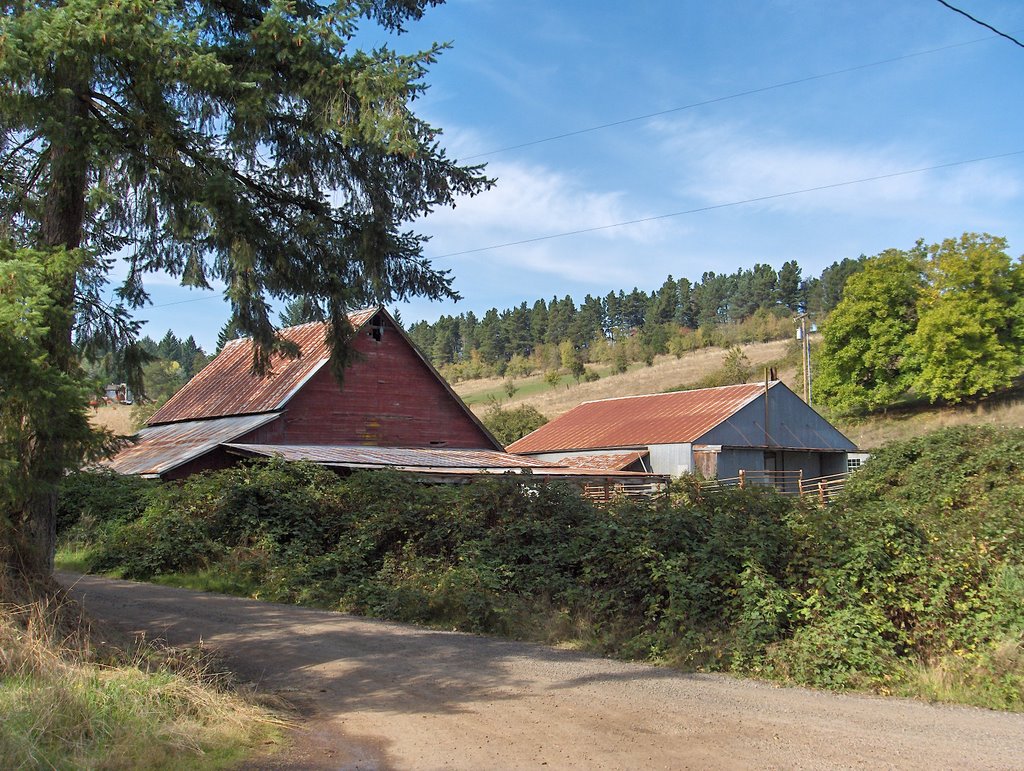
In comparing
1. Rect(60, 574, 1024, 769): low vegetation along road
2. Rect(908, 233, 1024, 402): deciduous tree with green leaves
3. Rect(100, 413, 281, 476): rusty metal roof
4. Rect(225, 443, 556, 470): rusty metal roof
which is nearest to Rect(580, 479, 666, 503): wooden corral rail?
Rect(225, 443, 556, 470): rusty metal roof

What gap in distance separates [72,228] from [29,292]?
2.66 metres

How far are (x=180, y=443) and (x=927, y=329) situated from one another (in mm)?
45370

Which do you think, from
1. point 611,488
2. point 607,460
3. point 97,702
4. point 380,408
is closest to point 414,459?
point 380,408

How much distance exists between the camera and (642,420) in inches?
1547

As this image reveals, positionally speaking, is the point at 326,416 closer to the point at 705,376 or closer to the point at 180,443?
the point at 180,443

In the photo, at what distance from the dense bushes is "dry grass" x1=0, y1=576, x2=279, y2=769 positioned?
4.84 m

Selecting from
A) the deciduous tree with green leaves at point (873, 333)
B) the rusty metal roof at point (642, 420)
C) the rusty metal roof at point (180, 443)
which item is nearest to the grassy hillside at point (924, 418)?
the deciduous tree with green leaves at point (873, 333)

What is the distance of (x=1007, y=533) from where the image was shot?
915 centimetres

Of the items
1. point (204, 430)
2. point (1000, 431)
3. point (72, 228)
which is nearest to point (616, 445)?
point (204, 430)

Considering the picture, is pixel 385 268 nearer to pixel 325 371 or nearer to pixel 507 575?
pixel 507 575

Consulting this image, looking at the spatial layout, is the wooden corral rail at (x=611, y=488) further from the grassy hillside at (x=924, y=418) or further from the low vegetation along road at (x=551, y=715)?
the grassy hillside at (x=924, y=418)

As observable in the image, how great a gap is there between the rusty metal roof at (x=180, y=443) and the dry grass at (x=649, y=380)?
4250 centimetres

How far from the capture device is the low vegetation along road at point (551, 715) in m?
5.77

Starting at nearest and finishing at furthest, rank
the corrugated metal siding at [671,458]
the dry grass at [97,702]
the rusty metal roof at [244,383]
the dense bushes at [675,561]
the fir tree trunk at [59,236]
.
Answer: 1. the dry grass at [97,702]
2. the fir tree trunk at [59,236]
3. the dense bushes at [675,561]
4. the rusty metal roof at [244,383]
5. the corrugated metal siding at [671,458]
